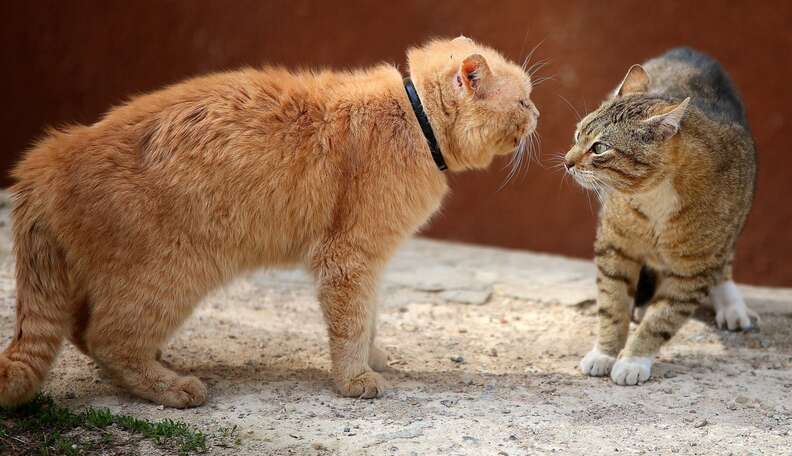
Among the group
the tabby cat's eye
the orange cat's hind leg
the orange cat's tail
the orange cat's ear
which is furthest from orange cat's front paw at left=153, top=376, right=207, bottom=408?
the tabby cat's eye

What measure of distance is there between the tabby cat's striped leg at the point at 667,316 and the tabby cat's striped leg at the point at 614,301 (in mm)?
147

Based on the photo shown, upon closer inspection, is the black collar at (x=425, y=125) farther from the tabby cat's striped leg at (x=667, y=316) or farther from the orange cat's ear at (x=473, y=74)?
the tabby cat's striped leg at (x=667, y=316)

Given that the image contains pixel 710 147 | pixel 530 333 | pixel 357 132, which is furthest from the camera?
pixel 530 333

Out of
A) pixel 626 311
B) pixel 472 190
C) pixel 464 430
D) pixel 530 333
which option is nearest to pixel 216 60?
pixel 472 190

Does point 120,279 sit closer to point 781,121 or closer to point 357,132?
point 357,132

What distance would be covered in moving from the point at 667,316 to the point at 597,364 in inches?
18.5

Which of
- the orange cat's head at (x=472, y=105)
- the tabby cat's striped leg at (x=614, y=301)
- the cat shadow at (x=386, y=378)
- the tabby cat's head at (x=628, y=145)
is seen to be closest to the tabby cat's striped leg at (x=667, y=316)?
the tabby cat's striped leg at (x=614, y=301)

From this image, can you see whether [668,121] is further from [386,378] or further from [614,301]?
[386,378]

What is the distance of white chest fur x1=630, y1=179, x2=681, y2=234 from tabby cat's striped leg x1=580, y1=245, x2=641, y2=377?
311mm

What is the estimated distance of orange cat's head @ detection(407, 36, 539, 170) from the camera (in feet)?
15.0

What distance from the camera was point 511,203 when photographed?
27.5 feet

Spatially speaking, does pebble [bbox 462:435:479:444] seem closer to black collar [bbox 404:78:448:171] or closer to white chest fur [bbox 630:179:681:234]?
black collar [bbox 404:78:448:171]

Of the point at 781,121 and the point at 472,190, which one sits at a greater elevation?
the point at 781,121

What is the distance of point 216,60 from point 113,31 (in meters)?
0.99
